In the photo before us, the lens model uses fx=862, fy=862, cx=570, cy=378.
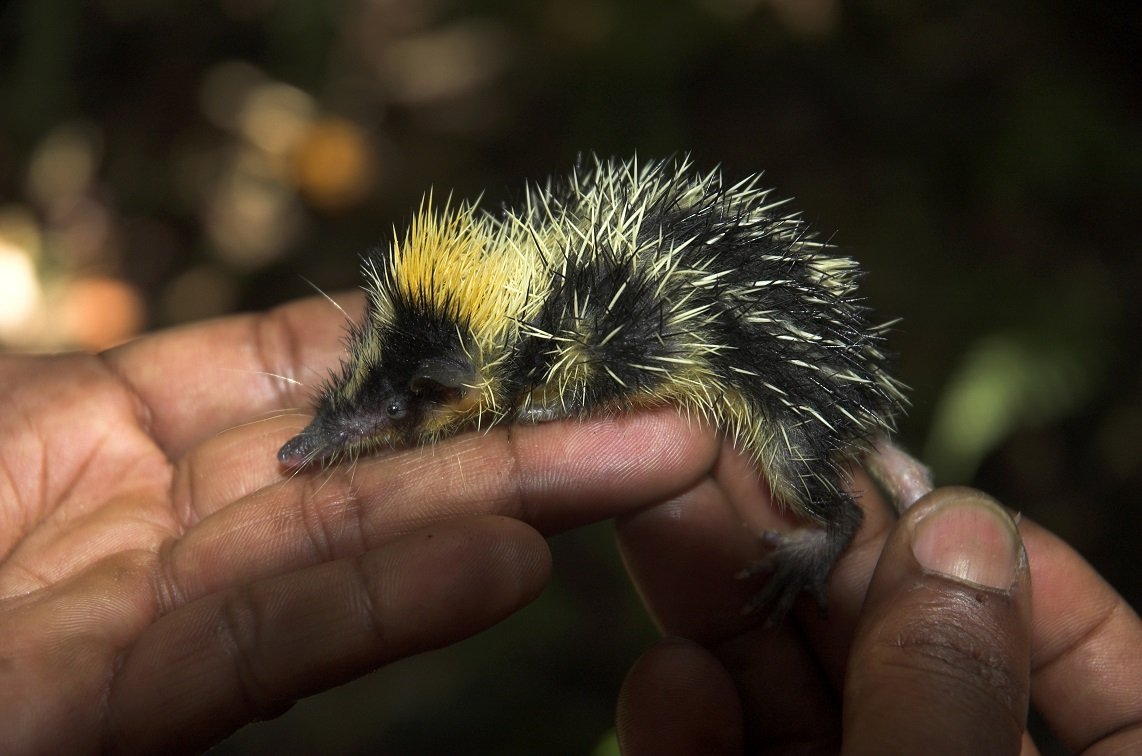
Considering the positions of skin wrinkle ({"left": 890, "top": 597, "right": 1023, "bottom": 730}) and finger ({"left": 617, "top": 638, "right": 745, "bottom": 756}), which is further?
finger ({"left": 617, "top": 638, "right": 745, "bottom": 756})

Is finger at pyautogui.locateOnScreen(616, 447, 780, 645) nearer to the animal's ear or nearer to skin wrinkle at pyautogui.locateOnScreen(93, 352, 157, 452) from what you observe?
the animal's ear

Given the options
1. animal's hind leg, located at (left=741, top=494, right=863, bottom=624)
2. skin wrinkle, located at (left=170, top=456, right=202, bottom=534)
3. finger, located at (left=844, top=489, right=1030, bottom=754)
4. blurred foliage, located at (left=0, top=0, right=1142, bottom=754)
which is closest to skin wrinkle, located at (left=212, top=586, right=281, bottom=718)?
skin wrinkle, located at (left=170, top=456, right=202, bottom=534)

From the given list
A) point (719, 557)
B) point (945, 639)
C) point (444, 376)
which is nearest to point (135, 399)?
A: point (444, 376)

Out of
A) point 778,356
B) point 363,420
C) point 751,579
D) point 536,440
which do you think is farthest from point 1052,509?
point 363,420

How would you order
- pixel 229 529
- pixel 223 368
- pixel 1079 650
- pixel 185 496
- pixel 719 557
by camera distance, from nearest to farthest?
pixel 229 529 → pixel 1079 650 → pixel 185 496 → pixel 719 557 → pixel 223 368

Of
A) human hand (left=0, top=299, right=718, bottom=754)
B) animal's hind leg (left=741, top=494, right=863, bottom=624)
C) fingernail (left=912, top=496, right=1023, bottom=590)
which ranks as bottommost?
animal's hind leg (left=741, top=494, right=863, bottom=624)

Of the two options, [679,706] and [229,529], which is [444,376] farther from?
[679,706]

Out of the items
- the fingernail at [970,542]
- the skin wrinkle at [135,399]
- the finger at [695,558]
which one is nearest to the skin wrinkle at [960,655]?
the fingernail at [970,542]
